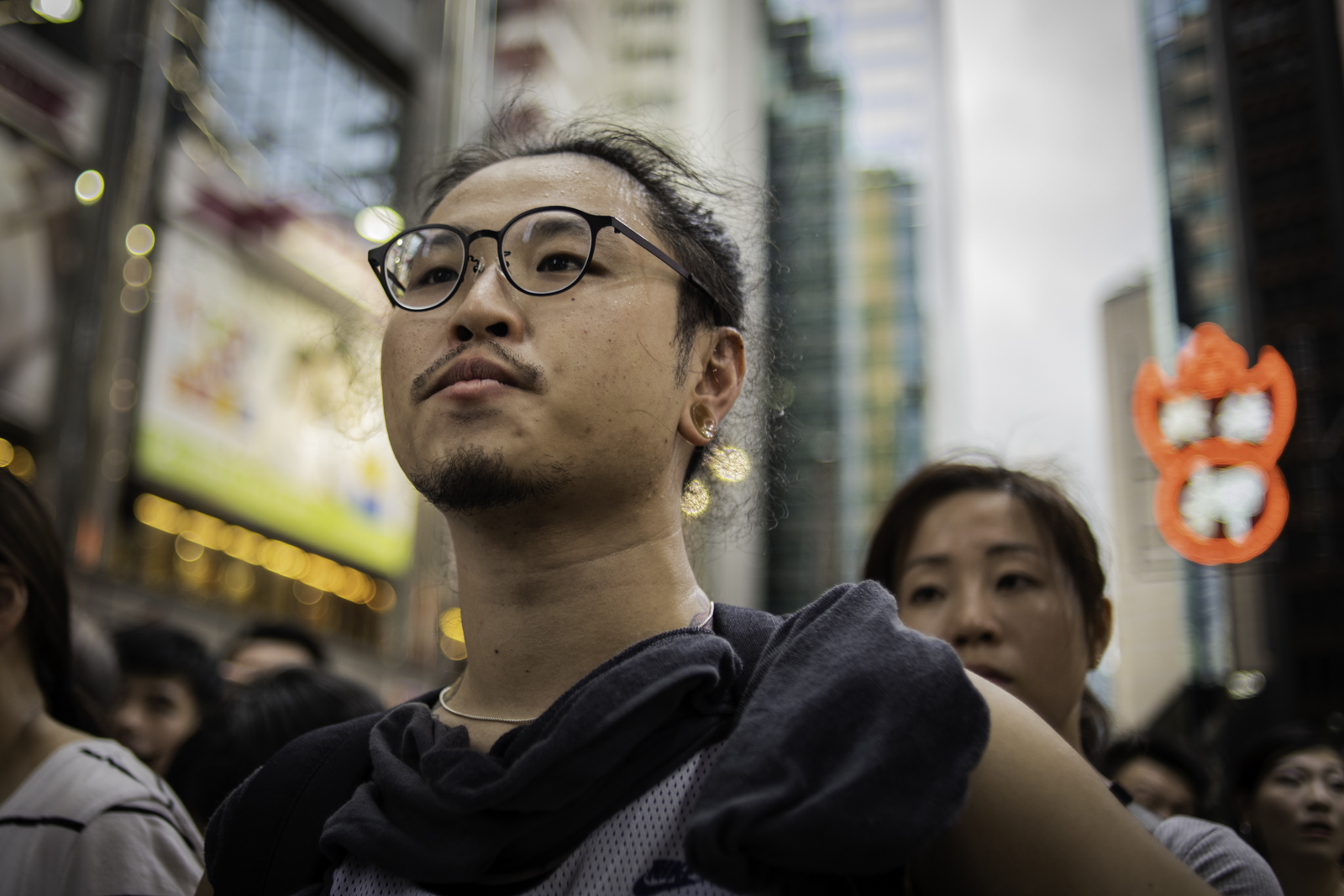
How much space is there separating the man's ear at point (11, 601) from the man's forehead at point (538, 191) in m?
1.30

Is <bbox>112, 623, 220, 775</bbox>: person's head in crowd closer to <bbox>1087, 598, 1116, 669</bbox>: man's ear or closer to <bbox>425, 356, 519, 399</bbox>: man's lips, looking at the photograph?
<bbox>425, 356, 519, 399</bbox>: man's lips

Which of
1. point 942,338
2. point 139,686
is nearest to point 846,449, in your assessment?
point 942,338

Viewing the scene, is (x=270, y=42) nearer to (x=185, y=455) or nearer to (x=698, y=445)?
(x=185, y=455)

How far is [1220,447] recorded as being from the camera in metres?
11.6

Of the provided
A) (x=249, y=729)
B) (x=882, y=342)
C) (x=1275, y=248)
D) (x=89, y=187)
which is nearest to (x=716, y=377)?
(x=249, y=729)

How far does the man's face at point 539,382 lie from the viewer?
1505mm

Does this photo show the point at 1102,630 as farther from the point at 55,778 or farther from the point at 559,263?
the point at 55,778

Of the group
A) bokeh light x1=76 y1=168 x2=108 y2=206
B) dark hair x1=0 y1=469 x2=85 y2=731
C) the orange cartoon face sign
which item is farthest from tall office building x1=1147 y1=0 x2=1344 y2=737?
bokeh light x1=76 y1=168 x2=108 y2=206

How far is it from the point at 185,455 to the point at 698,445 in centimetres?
1297

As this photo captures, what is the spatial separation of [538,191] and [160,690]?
9.90 feet

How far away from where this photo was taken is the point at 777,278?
7.87ft

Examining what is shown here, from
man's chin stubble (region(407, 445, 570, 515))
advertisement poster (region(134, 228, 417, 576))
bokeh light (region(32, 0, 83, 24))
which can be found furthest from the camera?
advertisement poster (region(134, 228, 417, 576))

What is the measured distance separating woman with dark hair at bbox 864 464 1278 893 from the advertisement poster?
394 inches

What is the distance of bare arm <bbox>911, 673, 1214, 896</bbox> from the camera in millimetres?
1153
